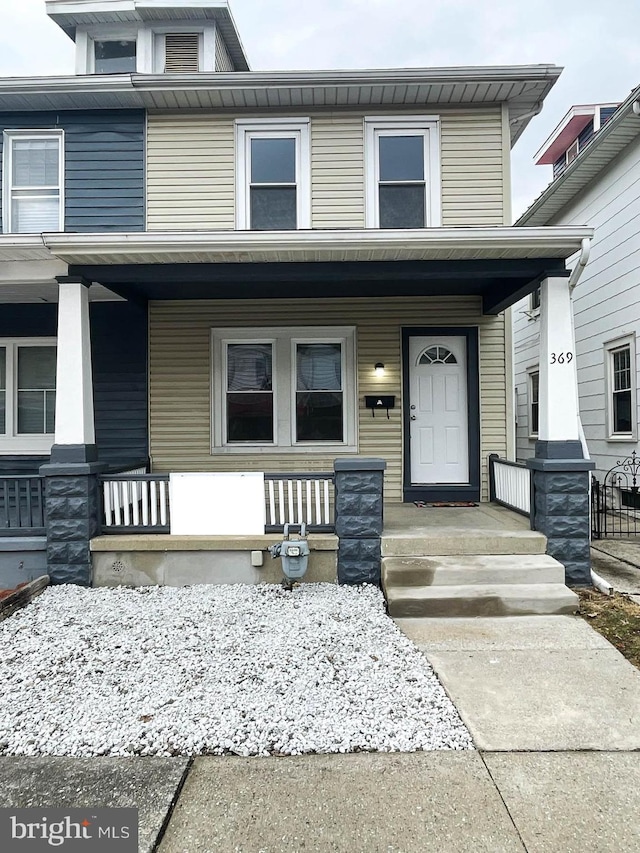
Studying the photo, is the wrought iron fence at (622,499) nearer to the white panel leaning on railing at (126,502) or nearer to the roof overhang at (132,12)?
the white panel leaning on railing at (126,502)

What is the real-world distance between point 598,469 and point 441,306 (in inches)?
174

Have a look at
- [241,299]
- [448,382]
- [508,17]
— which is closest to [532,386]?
[448,382]

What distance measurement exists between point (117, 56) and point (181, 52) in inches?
36.2

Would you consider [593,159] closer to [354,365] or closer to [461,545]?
[354,365]

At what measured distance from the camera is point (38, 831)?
2.00 metres

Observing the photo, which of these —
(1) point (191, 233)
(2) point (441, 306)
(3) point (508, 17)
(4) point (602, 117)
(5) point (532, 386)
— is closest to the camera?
(1) point (191, 233)

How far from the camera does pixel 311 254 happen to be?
4.83 metres

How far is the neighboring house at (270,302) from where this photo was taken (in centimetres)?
645

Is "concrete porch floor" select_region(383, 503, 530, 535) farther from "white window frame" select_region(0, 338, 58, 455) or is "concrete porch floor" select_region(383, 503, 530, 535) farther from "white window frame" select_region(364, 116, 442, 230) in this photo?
"white window frame" select_region(0, 338, 58, 455)

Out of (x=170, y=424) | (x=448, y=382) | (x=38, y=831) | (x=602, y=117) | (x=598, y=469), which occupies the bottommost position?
(x=38, y=831)

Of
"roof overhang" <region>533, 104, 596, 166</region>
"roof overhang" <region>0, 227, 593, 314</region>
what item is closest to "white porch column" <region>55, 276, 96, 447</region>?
"roof overhang" <region>0, 227, 593, 314</region>

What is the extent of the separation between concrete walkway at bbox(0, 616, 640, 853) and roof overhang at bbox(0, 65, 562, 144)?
6.56 m

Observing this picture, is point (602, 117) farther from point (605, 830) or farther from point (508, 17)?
point (605, 830)

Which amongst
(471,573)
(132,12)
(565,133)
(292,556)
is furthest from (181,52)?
(565,133)
